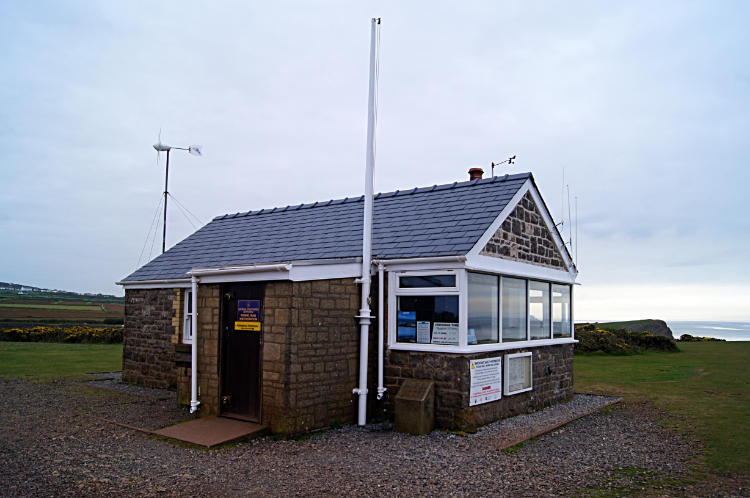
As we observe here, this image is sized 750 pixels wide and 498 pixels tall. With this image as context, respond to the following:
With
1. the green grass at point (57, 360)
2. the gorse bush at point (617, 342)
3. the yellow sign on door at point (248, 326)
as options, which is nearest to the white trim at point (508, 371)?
the yellow sign on door at point (248, 326)

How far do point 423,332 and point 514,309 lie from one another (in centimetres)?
223

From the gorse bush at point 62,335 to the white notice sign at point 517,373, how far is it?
979 inches

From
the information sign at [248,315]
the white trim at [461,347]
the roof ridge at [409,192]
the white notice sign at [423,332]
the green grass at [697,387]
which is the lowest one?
the green grass at [697,387]

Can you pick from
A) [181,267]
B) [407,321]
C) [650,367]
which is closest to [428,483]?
[407,321]

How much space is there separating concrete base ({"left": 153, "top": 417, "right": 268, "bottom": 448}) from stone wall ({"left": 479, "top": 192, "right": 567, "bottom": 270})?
4.77 meters

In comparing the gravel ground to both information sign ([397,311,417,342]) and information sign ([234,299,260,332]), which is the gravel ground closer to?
information sign ([397,311,417,342])

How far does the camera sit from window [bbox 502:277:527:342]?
1044 centimetres

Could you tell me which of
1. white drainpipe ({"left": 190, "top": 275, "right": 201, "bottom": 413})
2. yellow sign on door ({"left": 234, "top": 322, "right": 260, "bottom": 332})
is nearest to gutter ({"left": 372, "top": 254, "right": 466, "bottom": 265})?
yellow sign on door ({"left": 234, "top": 322, "right": 260, "bottom": 332})

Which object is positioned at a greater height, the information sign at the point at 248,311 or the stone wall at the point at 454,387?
the information sign at the point at 248,311

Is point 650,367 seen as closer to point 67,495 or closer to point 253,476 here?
point 253,476

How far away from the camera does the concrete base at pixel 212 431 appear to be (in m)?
8.10

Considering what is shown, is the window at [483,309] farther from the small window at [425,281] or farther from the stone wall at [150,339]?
the stone wall at [150,339]

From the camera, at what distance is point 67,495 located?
18.7 ft

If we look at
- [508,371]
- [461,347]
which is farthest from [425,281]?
[508,371]
